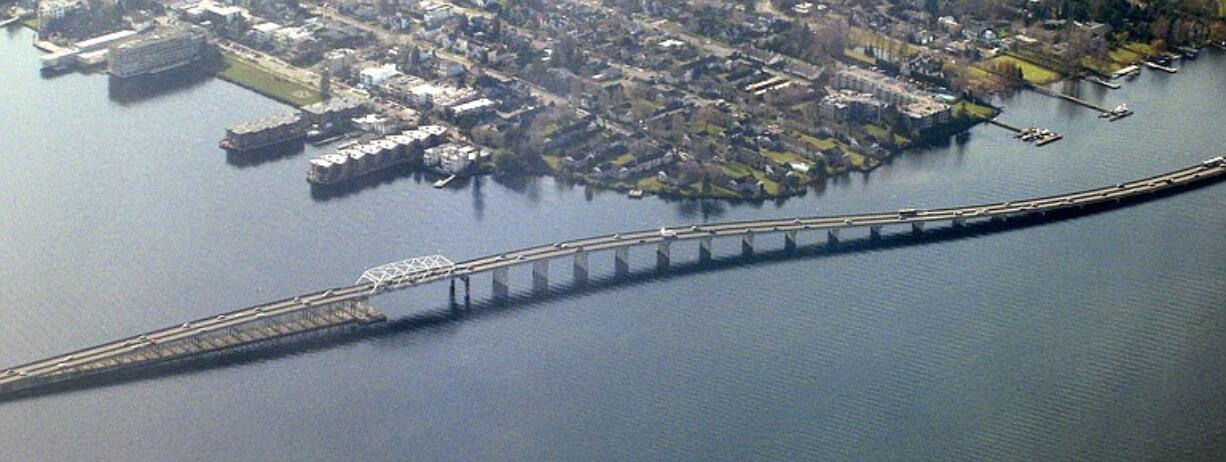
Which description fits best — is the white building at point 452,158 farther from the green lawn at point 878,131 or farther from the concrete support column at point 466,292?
the green lawn at point 878,131

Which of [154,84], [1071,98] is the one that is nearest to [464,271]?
[154,84]

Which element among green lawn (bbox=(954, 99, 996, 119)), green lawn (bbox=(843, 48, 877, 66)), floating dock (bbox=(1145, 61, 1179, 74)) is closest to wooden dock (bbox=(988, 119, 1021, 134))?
green lawn (bbox=(954, 99, 996, 119))

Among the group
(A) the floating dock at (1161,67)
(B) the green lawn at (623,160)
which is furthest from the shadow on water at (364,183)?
(A) the floating dock at (1161,67)

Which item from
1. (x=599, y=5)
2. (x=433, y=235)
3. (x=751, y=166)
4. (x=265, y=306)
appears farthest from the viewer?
(x=599, y=5)

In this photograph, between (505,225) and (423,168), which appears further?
(423,168)

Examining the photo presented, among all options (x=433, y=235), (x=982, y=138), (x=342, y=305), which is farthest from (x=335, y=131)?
(x=982, y=138)

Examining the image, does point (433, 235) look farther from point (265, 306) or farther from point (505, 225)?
point (265, 306)

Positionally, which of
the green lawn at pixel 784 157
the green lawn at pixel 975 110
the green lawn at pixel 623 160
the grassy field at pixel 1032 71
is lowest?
the green lawn at pixel 623 160
